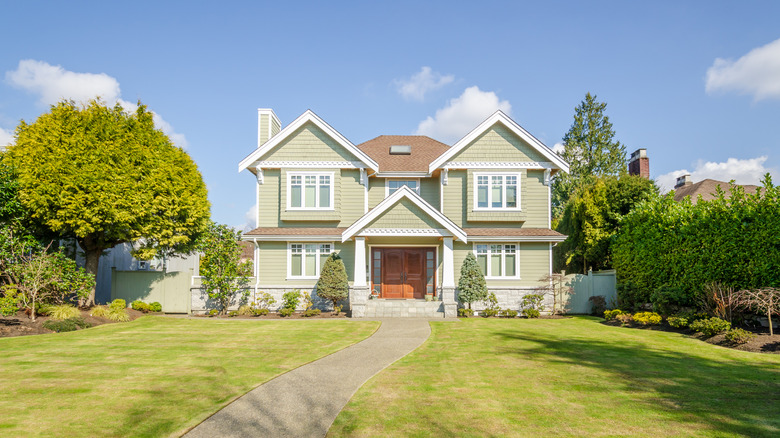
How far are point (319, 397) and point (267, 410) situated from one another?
94cm

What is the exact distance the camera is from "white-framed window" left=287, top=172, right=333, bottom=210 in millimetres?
22109

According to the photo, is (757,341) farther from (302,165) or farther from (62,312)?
(62,312)

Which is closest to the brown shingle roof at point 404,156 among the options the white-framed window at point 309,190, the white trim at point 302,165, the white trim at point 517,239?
the white trim at point 302,165

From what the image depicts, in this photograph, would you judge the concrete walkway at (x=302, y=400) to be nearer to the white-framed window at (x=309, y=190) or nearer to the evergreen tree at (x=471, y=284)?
the evergreen tree at (x=471, y=284)

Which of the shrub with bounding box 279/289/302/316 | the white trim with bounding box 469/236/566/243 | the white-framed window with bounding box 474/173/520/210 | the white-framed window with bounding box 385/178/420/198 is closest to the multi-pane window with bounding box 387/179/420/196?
the white-framed window with bounding box 385/178/420/198

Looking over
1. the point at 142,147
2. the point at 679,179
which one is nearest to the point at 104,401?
the point at 142,147

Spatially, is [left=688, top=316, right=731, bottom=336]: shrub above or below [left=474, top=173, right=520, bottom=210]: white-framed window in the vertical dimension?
below

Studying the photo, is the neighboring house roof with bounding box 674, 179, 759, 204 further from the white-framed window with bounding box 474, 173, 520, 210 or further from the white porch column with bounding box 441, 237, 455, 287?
the white porch column with bounding box 441, 237, 455, 287

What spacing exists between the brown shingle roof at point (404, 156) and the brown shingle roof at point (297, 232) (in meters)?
3.98

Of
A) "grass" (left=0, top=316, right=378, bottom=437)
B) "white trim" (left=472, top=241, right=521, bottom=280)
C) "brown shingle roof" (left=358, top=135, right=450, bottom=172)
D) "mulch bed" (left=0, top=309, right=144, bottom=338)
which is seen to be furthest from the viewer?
"brown shingle roof" (left=358, top=135, right=450, bottom=172)

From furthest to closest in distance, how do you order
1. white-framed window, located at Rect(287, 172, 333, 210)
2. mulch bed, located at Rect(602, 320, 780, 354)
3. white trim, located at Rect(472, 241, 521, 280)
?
1. white-framed window, located at Rect(287, 172, 333, 210)
2. white trim, located at Rect(472, 241, 521, 280)
3. mulch bed, located at Rect(602, 320, 780, 354)

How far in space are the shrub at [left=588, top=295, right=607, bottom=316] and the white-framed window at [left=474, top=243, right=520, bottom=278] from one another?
3495 millimetres

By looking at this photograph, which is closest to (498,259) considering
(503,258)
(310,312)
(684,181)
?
(503,258)

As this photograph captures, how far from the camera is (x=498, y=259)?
21.8m
